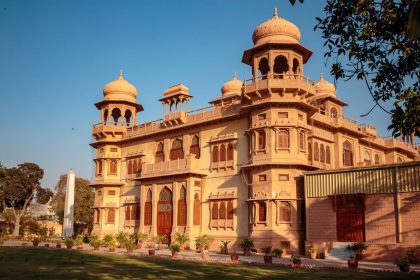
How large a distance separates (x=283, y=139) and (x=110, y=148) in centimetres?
2011

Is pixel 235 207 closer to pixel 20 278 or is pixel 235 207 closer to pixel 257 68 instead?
pixel 257 68

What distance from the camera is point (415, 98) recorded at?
1229cm

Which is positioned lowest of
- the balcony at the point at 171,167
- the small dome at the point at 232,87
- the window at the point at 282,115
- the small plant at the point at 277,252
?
the small plant at the point at 277,252

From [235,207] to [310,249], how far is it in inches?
273

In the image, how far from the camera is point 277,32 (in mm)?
31516

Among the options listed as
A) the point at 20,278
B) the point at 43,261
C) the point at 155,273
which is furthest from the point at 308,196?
the point at 20,278

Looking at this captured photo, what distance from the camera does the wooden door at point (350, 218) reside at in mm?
26297

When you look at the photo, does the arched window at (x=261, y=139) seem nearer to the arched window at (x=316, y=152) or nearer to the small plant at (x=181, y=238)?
the arched window at (x=316, y=152)

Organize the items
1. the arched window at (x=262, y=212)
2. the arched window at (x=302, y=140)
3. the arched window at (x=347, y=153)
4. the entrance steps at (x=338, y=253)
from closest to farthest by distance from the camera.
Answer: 1. the entrance steps at (x=338, y=253)
2. the arched window at (x=262, y=212)
3. the arched window at (x=302, y=140)
4. the arched window at (x=347, y=153)

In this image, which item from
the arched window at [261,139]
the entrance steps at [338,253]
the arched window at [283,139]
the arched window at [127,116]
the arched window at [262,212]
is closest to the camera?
the entrance steps at [338,253]

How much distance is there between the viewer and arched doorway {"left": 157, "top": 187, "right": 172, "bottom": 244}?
35.6 metres

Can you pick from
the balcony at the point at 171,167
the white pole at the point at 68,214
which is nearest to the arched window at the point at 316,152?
the balcony at the point at 171,167

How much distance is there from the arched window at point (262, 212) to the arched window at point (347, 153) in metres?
10.8

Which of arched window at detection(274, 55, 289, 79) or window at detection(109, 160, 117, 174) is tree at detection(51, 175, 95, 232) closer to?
window at detection(109, 160, 117, 174)
